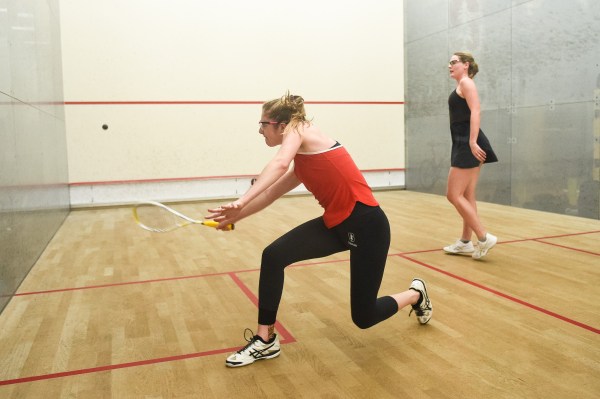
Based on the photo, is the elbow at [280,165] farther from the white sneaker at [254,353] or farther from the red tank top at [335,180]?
the white sneaker at [254,353]

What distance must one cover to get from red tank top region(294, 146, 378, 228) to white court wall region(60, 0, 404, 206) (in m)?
4.91

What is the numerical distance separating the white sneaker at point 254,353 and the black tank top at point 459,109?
5.96 feet

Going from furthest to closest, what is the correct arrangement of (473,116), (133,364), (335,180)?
(473,116) → (133,364) → (335,180)

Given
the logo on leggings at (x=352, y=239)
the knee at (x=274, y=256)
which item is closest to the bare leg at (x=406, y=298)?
the logo on leggings at (x=352, y=239)

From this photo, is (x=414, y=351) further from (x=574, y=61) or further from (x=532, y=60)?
(x=532, y=60)

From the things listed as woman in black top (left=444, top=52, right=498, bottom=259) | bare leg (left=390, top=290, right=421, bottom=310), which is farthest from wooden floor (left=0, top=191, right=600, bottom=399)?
woman in black top (left=444, top=52, right=498, bottom=259)

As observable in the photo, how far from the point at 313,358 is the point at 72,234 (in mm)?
3100

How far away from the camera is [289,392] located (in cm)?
158

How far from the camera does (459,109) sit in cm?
314

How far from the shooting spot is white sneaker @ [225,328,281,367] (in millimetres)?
1768

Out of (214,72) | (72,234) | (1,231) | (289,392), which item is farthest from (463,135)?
(214,72)

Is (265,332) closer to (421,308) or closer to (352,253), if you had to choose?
(352,253)

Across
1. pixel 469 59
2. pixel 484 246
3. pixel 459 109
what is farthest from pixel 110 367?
pixel 469 59

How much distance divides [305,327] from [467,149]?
1459 mm
